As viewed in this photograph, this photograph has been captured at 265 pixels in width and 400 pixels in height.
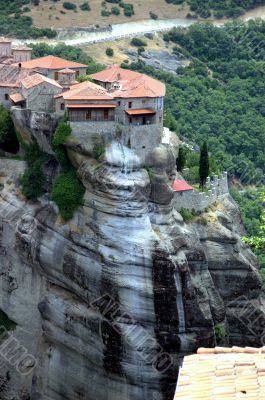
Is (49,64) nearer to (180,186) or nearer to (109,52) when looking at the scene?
(180,186)

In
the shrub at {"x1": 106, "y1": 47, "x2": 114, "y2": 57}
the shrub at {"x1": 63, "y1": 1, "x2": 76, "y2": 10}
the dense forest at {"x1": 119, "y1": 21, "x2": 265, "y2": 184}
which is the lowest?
the dense forest at {"x1": 119, "y1": 21, "x2": 265, "y2": 184}

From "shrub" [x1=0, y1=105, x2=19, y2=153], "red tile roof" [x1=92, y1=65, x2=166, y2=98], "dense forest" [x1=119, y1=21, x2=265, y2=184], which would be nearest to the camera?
"red tile roof" [x1=92, y1=65, x2=166, y2=98]

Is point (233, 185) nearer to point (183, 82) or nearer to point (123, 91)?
point (183, 82)

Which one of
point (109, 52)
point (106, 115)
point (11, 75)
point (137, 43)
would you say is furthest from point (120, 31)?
point (106, 115)

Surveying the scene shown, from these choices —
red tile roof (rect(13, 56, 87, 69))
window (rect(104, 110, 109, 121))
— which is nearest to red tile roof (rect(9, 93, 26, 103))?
red tile roof (rect(13, 56, 87, 69))

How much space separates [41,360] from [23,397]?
284cm

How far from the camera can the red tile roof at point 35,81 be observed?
145ft

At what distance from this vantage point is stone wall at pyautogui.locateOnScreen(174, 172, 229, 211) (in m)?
44.4

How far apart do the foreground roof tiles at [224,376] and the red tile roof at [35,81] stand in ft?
78.2

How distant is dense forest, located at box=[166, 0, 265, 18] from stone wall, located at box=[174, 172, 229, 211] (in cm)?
6886

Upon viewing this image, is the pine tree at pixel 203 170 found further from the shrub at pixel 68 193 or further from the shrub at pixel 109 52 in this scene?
the shrub at pixel 109 52

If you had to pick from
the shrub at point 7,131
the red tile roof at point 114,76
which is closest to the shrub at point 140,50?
the red tile roof at point 114,76

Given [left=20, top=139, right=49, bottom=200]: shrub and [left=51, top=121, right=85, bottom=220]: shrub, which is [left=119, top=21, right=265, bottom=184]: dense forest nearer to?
[left=20, top=139, right=49, bottom=200]: shrub

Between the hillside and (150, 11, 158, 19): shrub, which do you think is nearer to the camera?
the hillside
